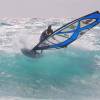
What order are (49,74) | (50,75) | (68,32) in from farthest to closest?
(68,32)
(49,74)
(50,75)

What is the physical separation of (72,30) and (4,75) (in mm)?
5673

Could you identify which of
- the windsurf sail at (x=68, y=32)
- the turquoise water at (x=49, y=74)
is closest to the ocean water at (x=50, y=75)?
the turquoise water at (x=49, y=74)

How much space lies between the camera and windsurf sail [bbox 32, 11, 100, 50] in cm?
2140

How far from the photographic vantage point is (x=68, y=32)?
22031 millimetres

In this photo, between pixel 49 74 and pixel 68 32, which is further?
pixel 68 32

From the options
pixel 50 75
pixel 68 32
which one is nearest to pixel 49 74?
pixel 50 75

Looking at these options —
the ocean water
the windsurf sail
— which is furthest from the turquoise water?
the windsurf sail

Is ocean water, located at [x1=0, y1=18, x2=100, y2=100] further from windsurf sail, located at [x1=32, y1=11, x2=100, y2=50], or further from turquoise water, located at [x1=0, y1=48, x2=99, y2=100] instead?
windsurf sail, located at [x1=32, y1=11, x2=100, y2=50]

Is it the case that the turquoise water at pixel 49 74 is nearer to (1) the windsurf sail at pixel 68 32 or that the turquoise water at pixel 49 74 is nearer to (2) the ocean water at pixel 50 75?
(2) the ocean water at pixel 50 75

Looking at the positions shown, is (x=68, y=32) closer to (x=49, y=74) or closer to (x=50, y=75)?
(x=49, y=74)

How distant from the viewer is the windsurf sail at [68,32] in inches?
843

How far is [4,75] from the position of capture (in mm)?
19703

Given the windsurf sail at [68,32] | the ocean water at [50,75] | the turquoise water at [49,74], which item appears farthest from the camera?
the windsurf sail at [68,32]

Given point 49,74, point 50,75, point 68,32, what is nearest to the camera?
point 50,75
